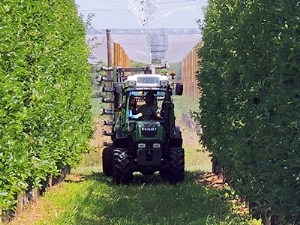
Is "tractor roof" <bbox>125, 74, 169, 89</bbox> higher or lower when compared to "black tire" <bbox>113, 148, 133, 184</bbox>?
higher

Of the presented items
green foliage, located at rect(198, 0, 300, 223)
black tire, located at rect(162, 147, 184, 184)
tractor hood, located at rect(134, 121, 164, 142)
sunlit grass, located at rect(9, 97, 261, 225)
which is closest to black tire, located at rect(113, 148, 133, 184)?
sunlit grass, located at rect(9, 97, 261, 225)

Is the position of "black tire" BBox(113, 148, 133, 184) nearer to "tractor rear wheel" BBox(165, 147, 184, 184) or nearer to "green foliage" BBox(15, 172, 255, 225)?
Result: "green foliage" BBox(15, 172, 255, 225)

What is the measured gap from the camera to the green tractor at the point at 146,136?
16.5 m

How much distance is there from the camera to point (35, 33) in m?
11.6

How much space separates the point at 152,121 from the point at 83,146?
2.39m

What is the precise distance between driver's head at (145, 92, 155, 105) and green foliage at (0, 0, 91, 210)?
1.50 metres

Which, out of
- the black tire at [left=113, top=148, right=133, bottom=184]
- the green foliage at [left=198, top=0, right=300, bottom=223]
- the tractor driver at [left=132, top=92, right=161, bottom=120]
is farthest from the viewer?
the tractor driver at [left=132, top=92, right=161, bottom=120]

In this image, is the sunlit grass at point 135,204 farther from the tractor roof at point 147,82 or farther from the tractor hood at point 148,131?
the tractor roof at point 147,82

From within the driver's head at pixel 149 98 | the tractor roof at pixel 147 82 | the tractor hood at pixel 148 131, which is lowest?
the tractor hood at pixel 148 131

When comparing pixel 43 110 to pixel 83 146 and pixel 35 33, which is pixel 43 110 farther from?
pixel 83 146

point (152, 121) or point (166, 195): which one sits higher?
point (152, 121)

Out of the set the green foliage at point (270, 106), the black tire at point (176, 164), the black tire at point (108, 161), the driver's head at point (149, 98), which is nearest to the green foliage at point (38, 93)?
the black tire at point (108, 161)

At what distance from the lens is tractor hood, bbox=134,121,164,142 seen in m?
16.5

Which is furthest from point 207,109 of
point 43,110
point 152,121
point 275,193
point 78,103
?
point 275,193
